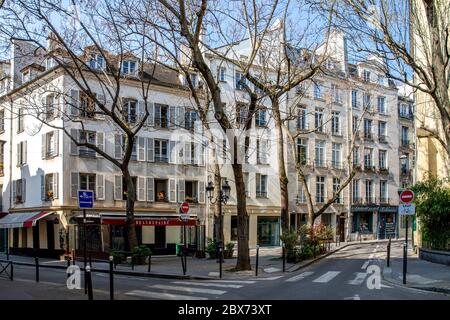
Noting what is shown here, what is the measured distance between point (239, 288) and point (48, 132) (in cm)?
2229

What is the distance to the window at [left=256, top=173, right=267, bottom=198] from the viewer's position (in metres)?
40.1

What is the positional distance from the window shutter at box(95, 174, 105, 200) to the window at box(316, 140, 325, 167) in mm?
19905

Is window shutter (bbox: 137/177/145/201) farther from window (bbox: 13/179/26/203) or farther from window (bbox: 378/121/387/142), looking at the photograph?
window (bbox: 378/121/387/142)

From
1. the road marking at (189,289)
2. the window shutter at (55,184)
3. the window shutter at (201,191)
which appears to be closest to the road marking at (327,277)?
the road marking at (189,289)

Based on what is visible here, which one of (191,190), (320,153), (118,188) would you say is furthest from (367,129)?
(118,188)

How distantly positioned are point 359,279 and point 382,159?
37680 millimetres

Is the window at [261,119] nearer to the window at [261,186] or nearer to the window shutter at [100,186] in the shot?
the window at [261,186]

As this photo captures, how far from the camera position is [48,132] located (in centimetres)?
3216

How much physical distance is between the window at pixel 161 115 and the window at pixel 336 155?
57.2ft

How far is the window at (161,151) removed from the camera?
3462cm

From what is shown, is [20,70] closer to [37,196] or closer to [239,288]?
[37,196]

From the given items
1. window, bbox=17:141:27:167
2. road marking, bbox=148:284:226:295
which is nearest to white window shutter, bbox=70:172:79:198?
window, bbox=17:141:27:167

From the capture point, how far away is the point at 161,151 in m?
34.8

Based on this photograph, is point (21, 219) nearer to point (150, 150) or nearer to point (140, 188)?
point (140, 188)
